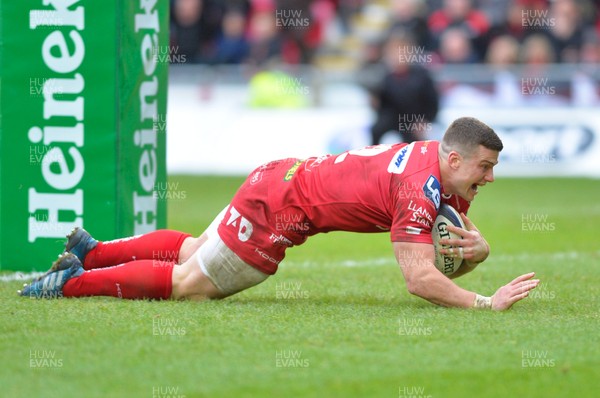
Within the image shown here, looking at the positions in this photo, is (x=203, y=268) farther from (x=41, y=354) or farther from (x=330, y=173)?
(x=41, y=354)

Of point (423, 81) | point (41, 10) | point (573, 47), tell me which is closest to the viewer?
point (41, 10)

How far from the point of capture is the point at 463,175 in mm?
6680

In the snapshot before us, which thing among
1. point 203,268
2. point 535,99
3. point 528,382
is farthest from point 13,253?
point 535,99

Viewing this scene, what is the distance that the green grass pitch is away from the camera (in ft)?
16.1

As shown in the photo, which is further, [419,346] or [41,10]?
[41,10]

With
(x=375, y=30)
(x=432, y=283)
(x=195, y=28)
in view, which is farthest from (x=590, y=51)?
A: (x=432, y=283)

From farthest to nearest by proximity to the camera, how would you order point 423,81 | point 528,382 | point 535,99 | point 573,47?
1. point 573,47
2. point 535,99
3. point 423,81
4. point 528,382

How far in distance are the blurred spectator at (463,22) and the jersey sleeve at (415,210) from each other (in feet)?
45.5

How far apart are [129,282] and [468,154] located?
2290mm

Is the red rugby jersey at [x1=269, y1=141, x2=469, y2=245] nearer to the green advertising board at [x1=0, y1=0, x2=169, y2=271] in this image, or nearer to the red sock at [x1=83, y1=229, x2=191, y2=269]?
the red sock at [x1=83, y1=229, x2=191, y2=269]

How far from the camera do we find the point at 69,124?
28.0 ft

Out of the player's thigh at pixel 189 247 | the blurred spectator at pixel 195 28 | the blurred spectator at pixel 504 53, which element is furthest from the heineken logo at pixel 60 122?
the blurred spectator at pixel 195 28

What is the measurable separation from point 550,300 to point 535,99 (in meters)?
11.8

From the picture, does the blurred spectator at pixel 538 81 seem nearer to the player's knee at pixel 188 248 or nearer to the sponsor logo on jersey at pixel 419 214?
the player's knee at pixel 188 248
